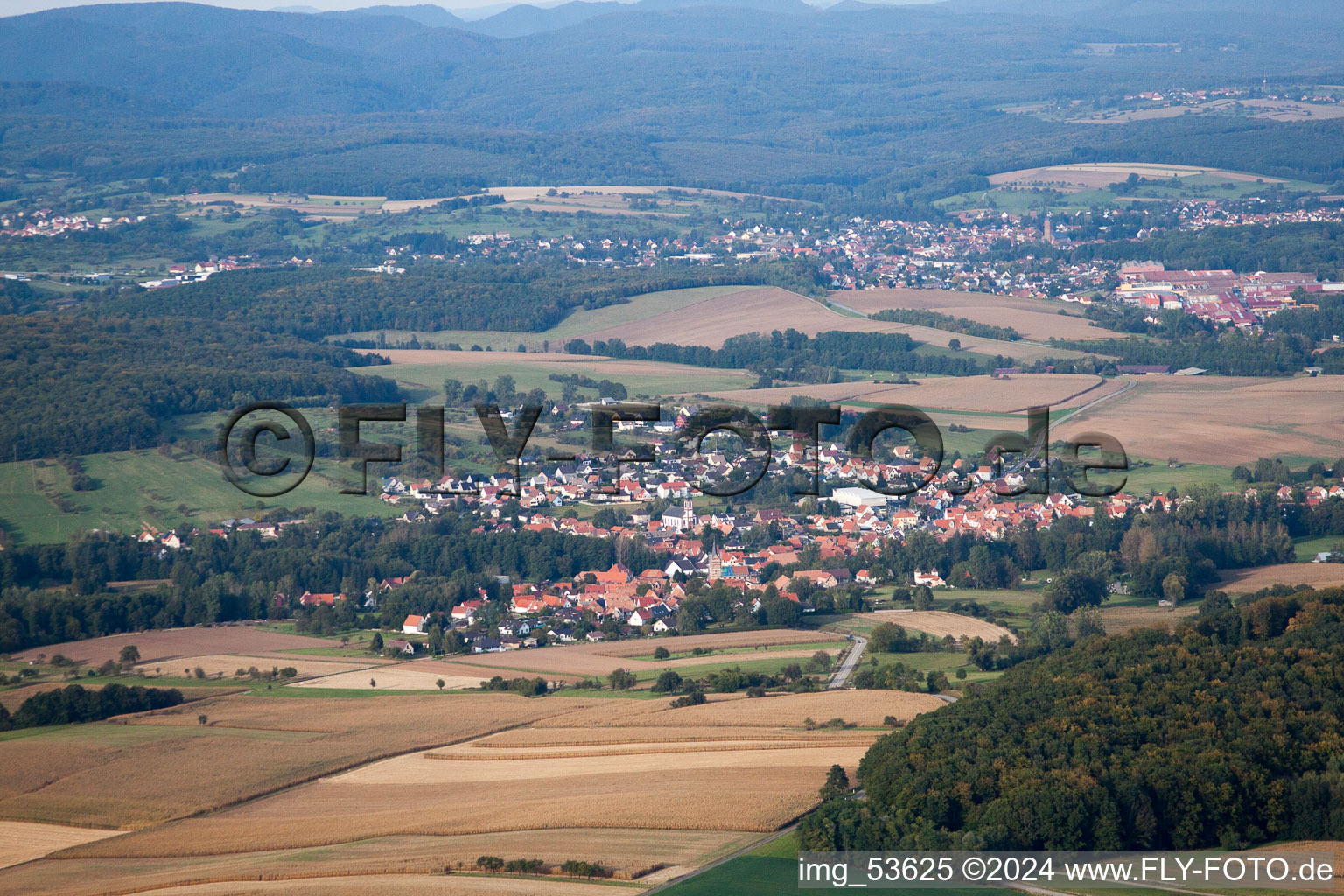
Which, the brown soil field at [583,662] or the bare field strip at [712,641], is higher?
the bare field strip at [712,641]

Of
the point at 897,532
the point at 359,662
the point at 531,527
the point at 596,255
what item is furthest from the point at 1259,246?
the point at 359,662

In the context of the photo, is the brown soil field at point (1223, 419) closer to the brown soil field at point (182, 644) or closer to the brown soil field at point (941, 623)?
the brown soil field at point (941, 623)

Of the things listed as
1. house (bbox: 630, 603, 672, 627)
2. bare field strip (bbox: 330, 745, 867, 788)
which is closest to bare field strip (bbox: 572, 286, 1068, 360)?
house (bbox: 630, 603, 672, 627)

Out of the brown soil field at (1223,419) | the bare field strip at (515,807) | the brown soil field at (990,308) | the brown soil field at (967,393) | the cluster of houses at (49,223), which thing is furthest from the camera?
the cluster of houses at (49,223)

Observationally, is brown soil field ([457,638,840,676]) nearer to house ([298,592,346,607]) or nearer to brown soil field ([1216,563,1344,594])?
house ([298,592,346,607])

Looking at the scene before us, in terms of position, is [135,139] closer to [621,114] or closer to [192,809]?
[621,114]

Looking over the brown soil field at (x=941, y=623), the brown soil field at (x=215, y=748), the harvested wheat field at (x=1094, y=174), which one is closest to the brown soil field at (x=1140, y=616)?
the brown soil field at (x=941, y=623)

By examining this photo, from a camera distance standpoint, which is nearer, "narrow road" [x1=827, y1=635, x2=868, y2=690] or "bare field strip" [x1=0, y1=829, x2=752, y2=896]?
"bare field strip" [x1=0, y1=829, x2=752, y2=896]

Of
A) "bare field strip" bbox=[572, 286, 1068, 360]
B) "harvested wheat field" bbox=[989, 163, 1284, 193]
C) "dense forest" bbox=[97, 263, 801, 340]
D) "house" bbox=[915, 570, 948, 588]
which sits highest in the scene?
"harvested wheat field" bbox=[989, 163, 1284, 193]
